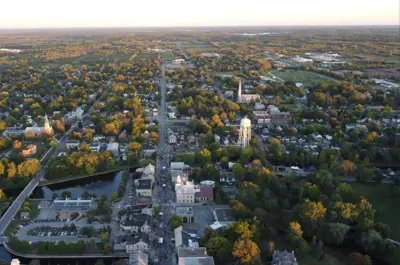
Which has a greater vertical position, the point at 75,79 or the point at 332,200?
the point at 75,79

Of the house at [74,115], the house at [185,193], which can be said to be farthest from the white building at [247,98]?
the house at [185,193]

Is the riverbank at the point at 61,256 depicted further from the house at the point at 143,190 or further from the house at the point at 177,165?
the house at the point at 177,165

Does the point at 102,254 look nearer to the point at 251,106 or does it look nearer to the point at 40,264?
the point at 40,264

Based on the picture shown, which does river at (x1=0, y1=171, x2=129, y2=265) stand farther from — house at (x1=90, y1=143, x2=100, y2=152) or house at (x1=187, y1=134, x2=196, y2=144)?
house at (x1=187, y1=134, x2=196, y2=144)

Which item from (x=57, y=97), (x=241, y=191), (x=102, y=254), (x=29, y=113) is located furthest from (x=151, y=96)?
(x=102, y=254)

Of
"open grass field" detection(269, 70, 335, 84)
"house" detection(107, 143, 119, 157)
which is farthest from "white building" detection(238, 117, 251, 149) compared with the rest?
"open grass field" detection(269, 70, 335, 84)

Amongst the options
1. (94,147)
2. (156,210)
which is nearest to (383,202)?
(156,210)

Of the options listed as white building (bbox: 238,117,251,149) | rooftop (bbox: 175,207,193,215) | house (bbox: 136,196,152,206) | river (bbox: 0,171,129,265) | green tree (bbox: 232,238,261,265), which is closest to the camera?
green tree (bbox: 232,238,261,265)
